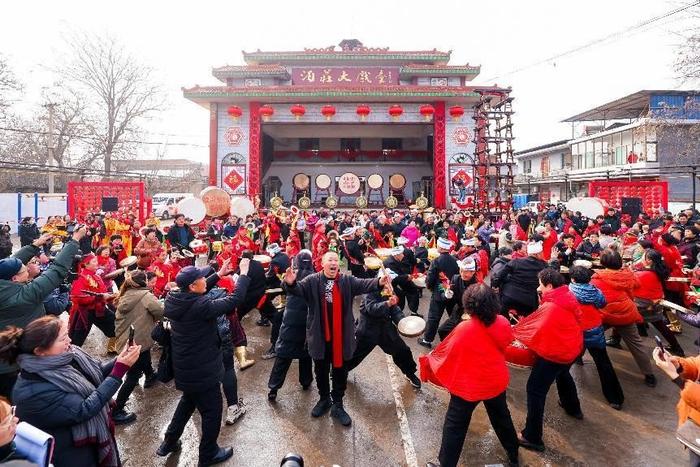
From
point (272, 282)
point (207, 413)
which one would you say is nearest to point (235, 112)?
point (272, 282)

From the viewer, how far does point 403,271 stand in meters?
6.64

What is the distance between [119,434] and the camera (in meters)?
3.90

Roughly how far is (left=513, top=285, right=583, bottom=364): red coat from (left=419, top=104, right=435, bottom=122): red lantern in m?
18.6

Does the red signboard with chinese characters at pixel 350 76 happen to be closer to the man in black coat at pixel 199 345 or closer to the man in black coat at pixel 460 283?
the man in black coat at pixel 460 283

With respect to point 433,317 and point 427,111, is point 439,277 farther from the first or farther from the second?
point 427,111

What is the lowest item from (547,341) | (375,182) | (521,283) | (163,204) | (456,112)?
(547,341)

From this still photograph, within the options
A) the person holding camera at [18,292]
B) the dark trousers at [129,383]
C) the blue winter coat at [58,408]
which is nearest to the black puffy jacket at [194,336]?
the blue winter coat at [58,408]

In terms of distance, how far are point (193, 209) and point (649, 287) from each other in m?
12.9

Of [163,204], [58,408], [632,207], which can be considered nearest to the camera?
[58,408]

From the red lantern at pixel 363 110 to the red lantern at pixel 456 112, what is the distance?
4.34 meters

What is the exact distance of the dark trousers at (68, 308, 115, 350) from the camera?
4918 mm

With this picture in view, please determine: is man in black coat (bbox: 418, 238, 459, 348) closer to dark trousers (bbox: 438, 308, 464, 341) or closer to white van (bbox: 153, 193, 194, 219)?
dark trousers (bbox: 438, 308, 464, 341)

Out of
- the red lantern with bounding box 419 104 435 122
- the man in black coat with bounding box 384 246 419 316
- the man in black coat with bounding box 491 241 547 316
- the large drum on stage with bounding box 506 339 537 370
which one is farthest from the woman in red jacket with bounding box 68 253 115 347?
the red lantern with bounding box 419 104 435 122

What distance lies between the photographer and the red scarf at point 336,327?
13.1 ft
